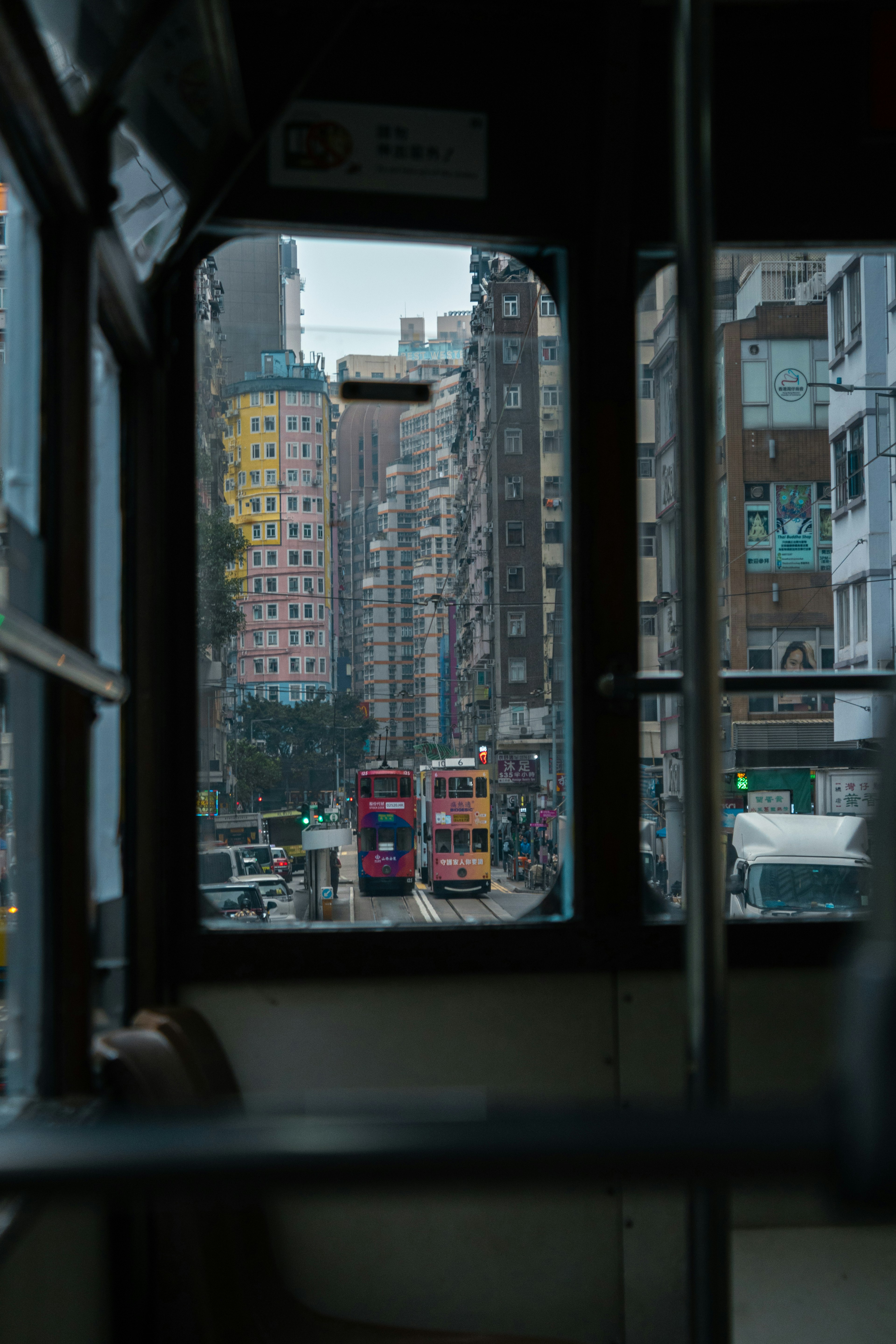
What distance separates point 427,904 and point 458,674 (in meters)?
0.53

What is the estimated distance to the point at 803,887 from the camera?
8.60 ft

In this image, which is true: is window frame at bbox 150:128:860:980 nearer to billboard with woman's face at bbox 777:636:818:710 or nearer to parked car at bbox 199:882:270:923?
parked car at bbox 199:882:270:923

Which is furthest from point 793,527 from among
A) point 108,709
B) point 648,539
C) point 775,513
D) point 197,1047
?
point 197,1047

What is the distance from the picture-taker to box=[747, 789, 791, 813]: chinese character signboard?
8.69ft

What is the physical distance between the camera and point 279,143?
2.41 m

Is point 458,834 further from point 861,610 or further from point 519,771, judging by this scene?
point 861,610

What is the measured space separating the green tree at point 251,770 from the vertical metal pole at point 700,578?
1528 mm

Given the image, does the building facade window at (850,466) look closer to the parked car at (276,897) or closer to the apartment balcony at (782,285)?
the apartment balcony at (782,285)

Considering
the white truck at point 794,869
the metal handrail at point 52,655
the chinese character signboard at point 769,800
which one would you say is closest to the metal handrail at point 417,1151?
the metal handrail at point 52,655

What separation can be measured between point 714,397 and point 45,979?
1.30 meters

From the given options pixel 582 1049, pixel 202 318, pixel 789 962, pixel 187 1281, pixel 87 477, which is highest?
pixel 202 318

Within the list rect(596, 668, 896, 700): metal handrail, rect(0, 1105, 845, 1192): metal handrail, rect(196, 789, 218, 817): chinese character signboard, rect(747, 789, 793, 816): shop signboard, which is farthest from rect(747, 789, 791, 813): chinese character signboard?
rect(0, 1105, 845, 1192): metal handrail

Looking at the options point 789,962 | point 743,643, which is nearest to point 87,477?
point 743,643

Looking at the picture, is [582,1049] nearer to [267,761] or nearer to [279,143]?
[267,761]
